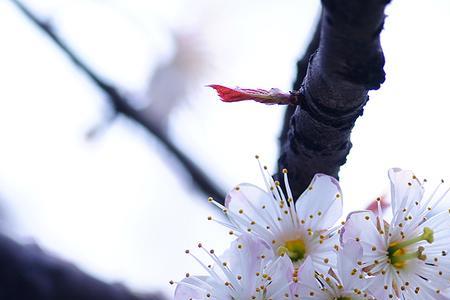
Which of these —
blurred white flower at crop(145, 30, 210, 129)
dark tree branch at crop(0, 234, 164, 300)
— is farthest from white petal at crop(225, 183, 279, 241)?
blurred white flower at crop(145, 30, 210, 129)

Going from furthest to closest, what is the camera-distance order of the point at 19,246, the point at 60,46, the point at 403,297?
the point at 60,46 < the point at 19,246 < the point at 403,297

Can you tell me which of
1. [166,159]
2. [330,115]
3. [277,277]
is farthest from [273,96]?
[166,159]

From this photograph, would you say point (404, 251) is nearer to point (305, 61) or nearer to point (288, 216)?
point (288, 216)

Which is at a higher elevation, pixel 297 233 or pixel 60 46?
pixel 60 46

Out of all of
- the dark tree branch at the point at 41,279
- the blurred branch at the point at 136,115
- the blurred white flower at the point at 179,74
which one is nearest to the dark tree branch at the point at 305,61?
the dark tree branch at the point at 41,279

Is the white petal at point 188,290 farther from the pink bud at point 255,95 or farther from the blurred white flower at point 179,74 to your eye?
the blurred white flower at point 179,74

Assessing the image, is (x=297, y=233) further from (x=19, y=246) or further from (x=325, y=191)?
(x=19, y=246)
